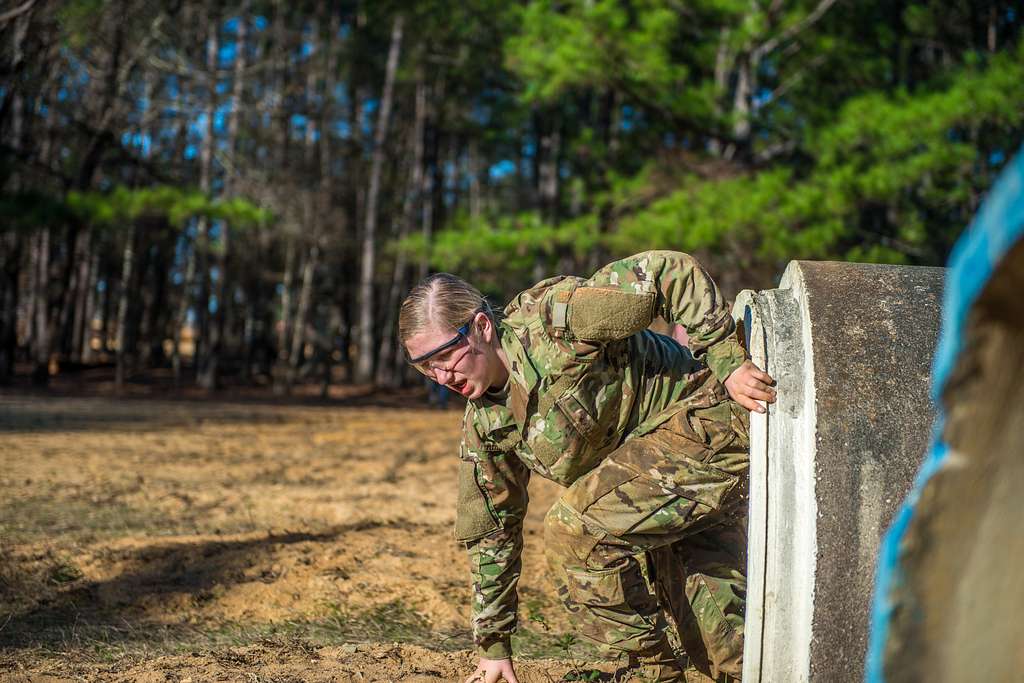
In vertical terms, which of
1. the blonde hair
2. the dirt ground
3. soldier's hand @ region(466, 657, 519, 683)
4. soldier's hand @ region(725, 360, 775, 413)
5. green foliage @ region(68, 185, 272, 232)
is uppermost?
green foliage @ region(68, 185, 272, 232)

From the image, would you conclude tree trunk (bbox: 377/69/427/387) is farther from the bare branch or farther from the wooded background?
the bare branch

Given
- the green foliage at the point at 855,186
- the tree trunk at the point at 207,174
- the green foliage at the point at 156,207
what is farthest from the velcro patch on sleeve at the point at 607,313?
the tree trunk at the point at 207,174

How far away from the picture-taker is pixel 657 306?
288cm

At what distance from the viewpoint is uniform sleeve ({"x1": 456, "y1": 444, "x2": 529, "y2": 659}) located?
3070 mm

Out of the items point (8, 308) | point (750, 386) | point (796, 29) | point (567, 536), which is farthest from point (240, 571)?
point (8, 308)

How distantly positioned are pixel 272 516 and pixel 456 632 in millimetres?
2747

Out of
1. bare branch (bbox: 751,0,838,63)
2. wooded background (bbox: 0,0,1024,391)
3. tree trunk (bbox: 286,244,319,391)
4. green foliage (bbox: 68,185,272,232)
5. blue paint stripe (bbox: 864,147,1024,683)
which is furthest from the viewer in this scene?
tree trunk (bbox: 286,244,319,391)

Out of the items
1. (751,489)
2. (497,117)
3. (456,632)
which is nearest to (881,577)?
(751,489)

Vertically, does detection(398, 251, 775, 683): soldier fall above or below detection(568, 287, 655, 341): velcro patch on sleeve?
below

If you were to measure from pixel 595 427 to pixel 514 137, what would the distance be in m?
20.2

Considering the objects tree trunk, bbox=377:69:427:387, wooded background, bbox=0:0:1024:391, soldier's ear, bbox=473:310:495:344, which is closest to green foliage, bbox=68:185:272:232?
wooded background, bbox=0:0:1024:391

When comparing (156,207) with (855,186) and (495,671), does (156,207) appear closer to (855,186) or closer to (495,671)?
(855,186)

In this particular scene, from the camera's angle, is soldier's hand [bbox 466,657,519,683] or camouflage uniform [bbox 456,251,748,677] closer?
camouflage uniform [bbox 456,251,748,677]

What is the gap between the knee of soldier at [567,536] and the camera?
2.95m
